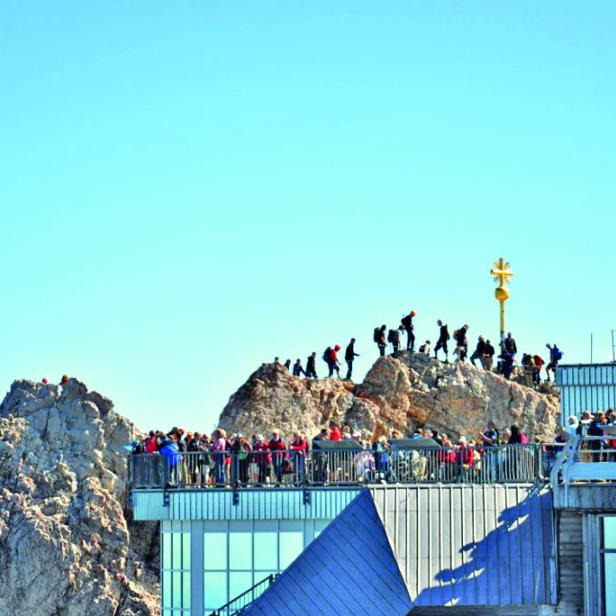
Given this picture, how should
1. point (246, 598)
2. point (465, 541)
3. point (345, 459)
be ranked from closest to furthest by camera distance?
point (465, 541)
point (345, 459)
point (246, 598)

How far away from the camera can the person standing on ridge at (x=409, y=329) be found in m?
81.3

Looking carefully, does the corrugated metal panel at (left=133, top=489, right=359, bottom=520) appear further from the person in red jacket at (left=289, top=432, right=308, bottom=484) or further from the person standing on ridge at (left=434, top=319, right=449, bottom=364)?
the person standing on ridge at (left=434, top=319, right=449, bottom=364)

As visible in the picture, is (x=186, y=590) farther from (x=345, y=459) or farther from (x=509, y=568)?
(x=509, y=568)

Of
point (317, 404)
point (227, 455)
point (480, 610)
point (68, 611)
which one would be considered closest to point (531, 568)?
point (480, 610)

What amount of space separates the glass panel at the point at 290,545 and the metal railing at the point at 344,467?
1.37 m

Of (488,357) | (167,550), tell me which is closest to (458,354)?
(488,357)

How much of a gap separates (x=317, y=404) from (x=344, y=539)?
1267 inches

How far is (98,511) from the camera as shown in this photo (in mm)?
96438

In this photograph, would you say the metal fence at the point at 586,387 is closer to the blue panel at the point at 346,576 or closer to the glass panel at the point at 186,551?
the glass panel at the point at 186,551

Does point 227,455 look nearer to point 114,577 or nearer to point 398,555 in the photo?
point 398,555

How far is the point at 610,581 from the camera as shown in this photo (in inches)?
1959

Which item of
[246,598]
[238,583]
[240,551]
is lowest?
[246,598]

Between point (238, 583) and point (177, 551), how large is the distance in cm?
235

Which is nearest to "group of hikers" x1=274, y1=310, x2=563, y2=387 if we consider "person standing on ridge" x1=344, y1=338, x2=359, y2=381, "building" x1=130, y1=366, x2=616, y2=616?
"person standing on ridge" x1=344, y1=338, x2=359, y2=381
